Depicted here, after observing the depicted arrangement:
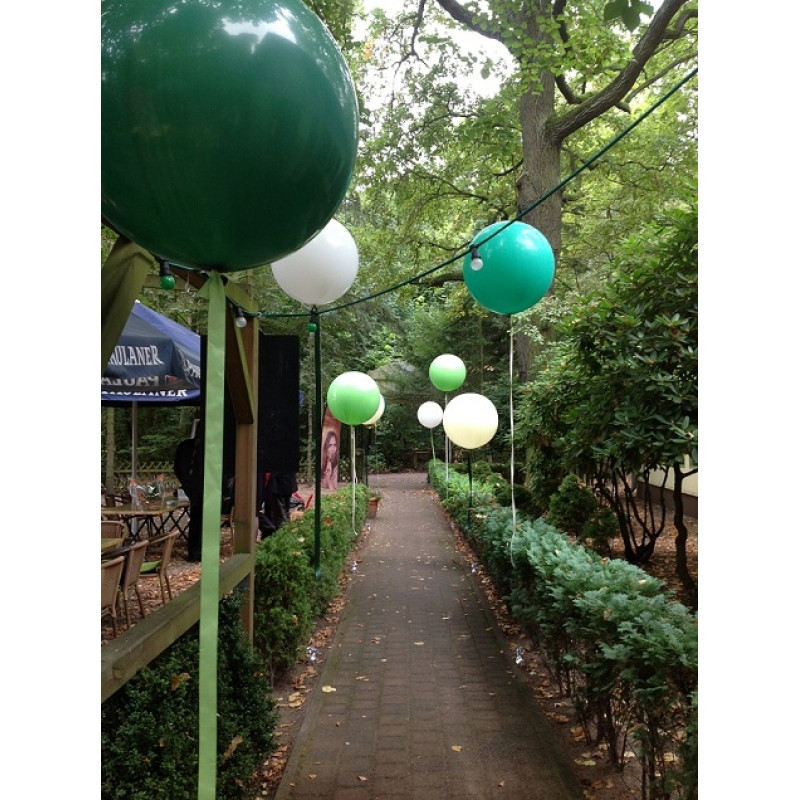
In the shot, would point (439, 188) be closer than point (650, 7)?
No

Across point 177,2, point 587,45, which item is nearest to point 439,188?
point 587,45

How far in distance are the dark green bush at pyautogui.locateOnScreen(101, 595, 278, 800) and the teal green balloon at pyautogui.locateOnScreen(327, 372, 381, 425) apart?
222 inches

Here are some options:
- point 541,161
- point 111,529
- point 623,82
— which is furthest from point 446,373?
point 111,529

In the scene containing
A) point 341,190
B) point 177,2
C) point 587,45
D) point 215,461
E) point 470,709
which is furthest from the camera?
point 587,45

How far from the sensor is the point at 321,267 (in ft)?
14.3

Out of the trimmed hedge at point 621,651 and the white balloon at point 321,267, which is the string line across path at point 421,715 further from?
the white balloon at point 321,267

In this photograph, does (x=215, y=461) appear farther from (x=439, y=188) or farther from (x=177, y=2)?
(x=439, y=188)

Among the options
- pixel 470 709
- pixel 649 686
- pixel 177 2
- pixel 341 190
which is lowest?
pixel 470 709

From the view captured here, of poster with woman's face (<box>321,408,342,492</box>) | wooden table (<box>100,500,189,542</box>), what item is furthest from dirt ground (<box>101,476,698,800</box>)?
poster with woman's face (<box>321,408,342,492</box>)

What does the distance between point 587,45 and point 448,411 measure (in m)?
5.36

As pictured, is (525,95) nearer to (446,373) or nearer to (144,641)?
(446,373)

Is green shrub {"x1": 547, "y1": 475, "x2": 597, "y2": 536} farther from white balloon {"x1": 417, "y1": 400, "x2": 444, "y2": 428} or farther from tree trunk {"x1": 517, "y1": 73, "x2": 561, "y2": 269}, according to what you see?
white balloon {"x1": 417, "y1": 400, "x2": 444, "y2": 428}

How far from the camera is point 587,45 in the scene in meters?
7.94

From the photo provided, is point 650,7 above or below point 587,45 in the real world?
below
